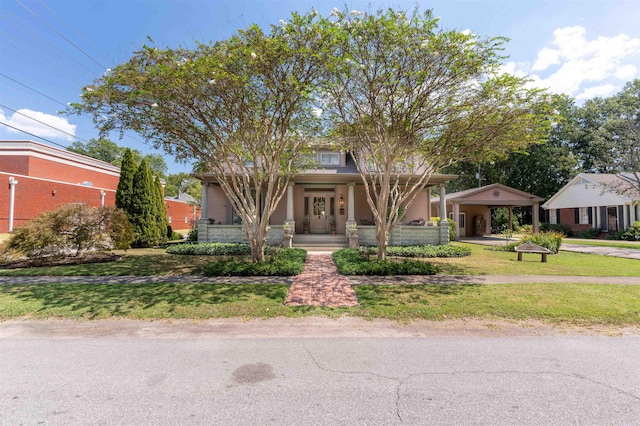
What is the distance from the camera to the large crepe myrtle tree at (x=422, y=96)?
292 inches

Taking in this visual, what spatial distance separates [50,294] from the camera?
6.42 m

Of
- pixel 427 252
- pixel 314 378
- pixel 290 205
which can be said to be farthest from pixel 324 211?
pixel 314 378

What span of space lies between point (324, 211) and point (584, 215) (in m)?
25.5

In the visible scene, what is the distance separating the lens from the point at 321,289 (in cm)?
708

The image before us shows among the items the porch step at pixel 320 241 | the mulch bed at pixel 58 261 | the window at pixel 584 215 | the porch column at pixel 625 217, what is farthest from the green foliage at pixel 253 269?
the window at pixel 584 215

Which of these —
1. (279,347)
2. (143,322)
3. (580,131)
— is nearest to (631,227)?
(580,131)

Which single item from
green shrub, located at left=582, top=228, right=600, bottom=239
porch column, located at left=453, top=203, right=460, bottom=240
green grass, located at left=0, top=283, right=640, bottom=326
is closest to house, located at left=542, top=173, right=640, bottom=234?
green shrub, located at left=582, top=228, right=600, bottom=239

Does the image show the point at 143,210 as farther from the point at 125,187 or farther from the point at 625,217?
the point at 625,217

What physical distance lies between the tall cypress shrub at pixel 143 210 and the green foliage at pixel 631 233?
1265 inches

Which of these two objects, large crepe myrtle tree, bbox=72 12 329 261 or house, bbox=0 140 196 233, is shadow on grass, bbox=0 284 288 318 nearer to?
large crepe myrtle tree, bbox=72 12 329 261

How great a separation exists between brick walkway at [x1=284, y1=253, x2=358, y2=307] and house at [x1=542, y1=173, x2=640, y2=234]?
2408cm

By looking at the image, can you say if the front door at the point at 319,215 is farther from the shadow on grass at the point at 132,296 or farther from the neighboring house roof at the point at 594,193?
the neighboring house roof at the point at 594,193

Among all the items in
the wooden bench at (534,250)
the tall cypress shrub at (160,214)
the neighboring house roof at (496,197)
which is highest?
the neighboring house roof at (496,197)

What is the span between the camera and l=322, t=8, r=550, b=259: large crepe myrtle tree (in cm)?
743
